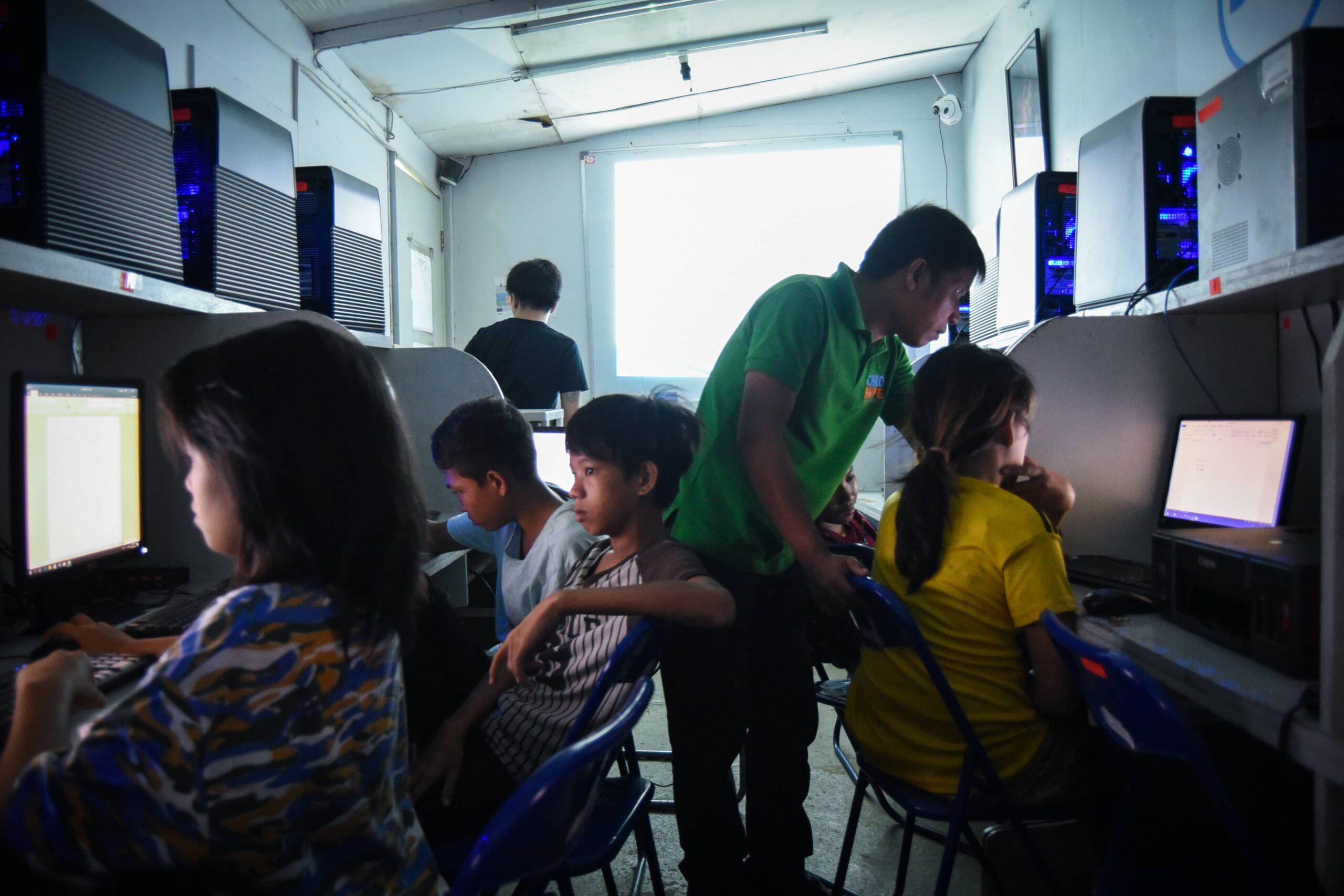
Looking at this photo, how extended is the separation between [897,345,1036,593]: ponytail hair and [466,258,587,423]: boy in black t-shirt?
1800 millimetres

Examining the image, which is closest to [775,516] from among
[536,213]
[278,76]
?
[278,76]

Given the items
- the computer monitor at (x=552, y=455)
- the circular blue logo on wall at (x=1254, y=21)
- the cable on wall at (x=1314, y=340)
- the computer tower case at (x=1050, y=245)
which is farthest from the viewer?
the computer monitor at (x=552, y=455)

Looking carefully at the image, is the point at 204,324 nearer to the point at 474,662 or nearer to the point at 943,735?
the point at 474,662

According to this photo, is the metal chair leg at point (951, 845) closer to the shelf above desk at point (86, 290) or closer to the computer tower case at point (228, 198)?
the shelf above desk at point (86, 290)

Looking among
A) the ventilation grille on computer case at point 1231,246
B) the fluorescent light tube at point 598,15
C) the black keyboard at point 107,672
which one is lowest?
the black keyboard at point 107,672

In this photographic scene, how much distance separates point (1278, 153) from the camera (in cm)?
132

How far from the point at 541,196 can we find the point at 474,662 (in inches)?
176

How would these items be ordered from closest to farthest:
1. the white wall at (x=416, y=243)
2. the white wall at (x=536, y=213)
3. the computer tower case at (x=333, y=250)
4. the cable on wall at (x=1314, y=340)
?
1. the cable on wall at (x=1314, y=340)
2. the computer tower case at (x=333, y=250)
3. the white wall at (x=416, y=243)
4. the white wall at (x=536, y=213)

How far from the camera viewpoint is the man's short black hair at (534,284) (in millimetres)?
3107

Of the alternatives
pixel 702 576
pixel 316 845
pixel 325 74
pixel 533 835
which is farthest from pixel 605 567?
pixel 325 74

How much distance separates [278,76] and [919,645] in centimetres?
309

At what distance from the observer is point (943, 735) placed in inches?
52.6

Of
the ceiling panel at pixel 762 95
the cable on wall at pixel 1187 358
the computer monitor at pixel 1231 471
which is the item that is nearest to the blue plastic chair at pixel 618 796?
the computer monitor at pixel 1231 471

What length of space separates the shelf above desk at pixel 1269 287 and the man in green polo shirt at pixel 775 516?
422 mm
